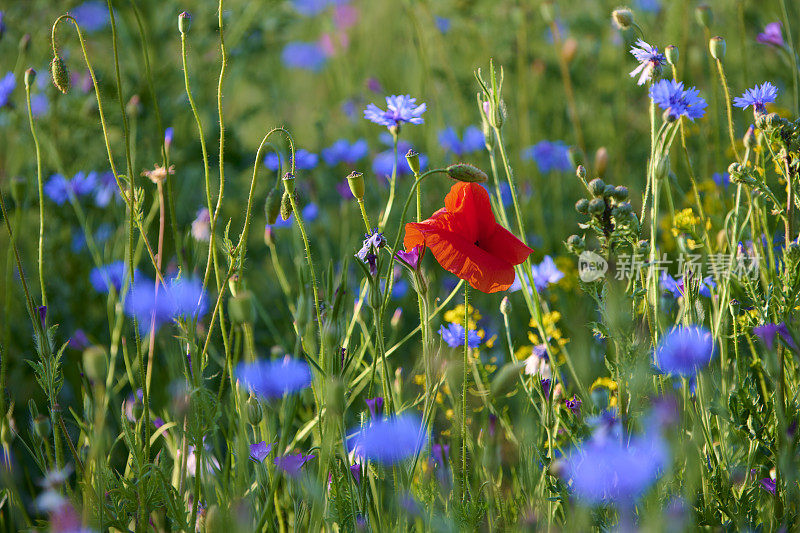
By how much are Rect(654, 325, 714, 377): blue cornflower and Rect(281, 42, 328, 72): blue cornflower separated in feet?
Answer: 10.5

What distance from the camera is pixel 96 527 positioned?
86 centimetres

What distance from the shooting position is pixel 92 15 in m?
2.83

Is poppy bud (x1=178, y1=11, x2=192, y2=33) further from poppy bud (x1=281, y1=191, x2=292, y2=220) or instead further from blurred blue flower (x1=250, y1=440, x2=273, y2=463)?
blurred blue flower (x1=250, y1=440, x2=273, y2=463)

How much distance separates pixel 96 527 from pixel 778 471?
82 centimetres

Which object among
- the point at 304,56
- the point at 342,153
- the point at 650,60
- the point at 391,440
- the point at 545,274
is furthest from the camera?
the point at 304,56

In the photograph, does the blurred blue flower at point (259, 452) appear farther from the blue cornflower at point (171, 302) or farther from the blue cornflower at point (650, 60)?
the blue cornflower at point (650, 60)

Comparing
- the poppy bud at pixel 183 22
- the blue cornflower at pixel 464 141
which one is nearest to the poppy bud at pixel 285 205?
the poppy bud at pixel 183 22

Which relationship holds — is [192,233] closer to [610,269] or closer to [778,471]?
[610,269]

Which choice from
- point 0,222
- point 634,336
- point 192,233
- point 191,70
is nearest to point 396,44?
point 191,70

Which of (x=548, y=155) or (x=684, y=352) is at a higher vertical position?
(x=548, y=155)

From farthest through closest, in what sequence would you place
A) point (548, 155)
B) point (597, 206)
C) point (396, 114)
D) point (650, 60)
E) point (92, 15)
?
point (92, 15) → point (548, 155) → point (396, 114) → point (650, 60) → point (597, 206)

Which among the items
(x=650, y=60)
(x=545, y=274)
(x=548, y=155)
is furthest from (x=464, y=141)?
(x=650, y=60)

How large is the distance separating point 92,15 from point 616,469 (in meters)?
2.82

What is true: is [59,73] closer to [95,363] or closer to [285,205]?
[285,205]
